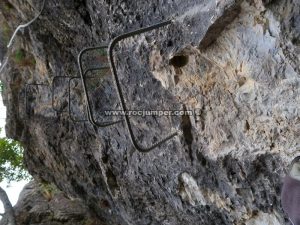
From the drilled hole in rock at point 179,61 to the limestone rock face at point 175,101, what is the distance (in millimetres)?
12

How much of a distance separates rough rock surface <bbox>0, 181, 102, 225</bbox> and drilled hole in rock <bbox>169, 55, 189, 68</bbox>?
531 centimetres

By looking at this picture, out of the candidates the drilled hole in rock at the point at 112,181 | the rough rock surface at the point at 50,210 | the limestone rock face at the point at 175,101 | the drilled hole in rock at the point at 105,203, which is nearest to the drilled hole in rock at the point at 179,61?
the limestone rock face at the point at 175,101

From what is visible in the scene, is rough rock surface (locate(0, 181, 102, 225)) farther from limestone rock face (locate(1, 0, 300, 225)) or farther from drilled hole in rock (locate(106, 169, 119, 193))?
drilled hole in rock (locate(106, 169, 119, 193))

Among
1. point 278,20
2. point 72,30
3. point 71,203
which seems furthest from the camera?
point 71,203

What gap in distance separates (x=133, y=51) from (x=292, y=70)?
1.80m

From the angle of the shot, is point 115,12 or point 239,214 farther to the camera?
point 115,12

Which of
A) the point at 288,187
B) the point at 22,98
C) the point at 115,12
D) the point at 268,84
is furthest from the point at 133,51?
the point at 22,98

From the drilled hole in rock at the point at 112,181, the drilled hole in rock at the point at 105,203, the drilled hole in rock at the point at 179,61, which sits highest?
the drilled hole in rock at the point at 179,61

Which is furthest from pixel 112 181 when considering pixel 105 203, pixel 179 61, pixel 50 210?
pixel 50 210

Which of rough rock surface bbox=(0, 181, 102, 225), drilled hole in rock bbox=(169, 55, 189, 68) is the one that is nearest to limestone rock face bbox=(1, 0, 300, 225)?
drilled hole in rock bbox=(169, 55, 189, 68)

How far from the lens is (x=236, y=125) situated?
3.19 meters

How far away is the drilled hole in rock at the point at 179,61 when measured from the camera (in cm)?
335

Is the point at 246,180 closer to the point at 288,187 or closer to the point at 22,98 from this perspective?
the point at 288,187

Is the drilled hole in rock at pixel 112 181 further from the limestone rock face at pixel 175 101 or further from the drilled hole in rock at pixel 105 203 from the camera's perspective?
the drilled hole in rock at pixel 105 203
